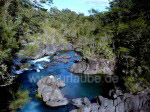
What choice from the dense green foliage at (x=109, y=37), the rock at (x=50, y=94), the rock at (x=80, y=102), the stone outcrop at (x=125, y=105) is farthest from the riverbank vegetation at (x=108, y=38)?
the rock at (x=80, y=102)

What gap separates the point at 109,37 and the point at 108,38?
31 centimetres

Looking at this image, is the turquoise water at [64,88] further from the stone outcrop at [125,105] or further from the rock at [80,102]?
the stone outcrop at [125,105]

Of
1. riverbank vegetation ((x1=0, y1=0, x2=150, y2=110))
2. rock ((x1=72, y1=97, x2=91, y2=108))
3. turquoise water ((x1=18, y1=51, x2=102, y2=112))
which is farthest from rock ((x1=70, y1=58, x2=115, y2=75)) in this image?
rock ((x1=72, y1=97, x2=91, y2=108))

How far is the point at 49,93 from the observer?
2088 centimetres

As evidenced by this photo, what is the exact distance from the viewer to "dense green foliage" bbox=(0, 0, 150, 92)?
1237 cm

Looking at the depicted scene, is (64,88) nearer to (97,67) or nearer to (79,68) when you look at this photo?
(79,68)

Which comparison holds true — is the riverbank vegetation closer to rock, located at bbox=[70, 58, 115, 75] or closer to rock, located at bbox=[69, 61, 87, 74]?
rock, located at bbox=[70, 58, 115, 75]

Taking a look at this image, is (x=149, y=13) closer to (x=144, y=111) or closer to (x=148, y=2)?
(x=148, y=2)

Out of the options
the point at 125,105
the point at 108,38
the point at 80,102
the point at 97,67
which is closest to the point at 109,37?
the point at 108,38

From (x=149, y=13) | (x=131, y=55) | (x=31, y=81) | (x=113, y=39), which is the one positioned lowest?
(x=31, y=81)

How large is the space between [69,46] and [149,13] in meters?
29.5

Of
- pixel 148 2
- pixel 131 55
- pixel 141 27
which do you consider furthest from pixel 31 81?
pixel 148 2

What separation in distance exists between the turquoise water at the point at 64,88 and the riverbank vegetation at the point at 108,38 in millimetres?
4957

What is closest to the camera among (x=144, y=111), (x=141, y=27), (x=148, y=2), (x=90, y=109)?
(x=144, y=111)
